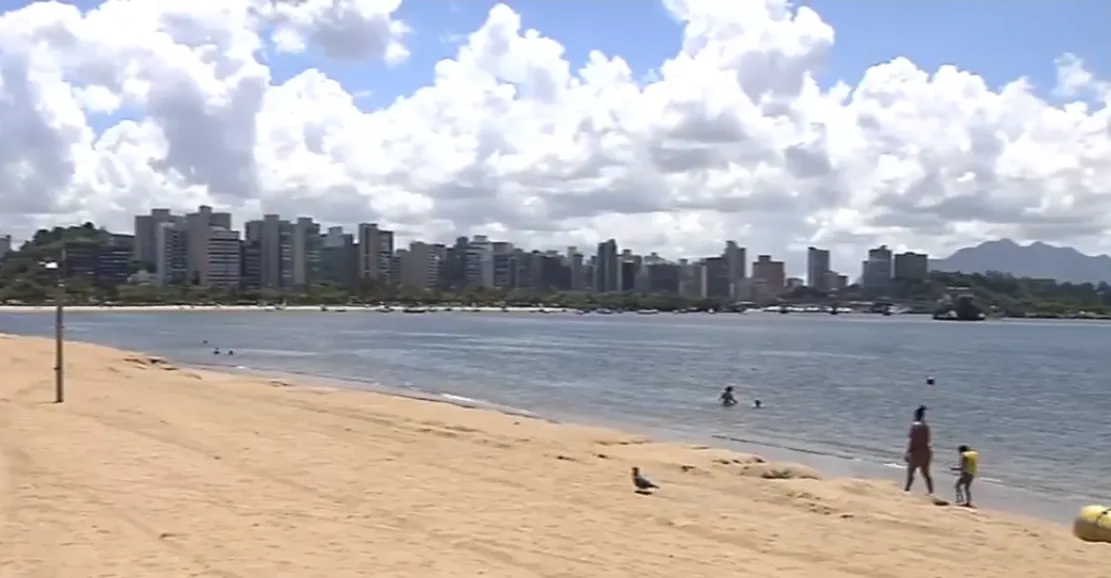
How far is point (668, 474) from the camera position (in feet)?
61.0

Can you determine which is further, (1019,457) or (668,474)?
(1019,457)

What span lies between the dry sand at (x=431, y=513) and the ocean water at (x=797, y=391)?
202 inches

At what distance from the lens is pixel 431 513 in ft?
42.5

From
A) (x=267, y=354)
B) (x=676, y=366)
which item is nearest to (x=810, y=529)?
(x=676, y=366)

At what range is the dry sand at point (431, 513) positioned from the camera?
34.7 ft

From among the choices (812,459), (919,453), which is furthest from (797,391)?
(919,453)

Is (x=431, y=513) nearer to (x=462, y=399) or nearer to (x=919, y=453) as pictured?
(x=919, y=453)

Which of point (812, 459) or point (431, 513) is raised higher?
point (431, 513)

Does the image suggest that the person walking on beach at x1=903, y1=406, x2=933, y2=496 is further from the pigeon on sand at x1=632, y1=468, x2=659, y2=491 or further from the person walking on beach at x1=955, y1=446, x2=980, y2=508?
the pigeon on sand at x1=632, y1=468, x2=659, y2=491

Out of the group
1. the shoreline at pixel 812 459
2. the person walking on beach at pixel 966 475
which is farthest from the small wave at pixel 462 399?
the person walking on beach at pixel 966 475

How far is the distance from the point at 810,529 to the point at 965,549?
171cm

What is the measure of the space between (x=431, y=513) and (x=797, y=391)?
35228 mm

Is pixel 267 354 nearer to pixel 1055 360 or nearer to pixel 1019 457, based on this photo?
pixel 1019 457

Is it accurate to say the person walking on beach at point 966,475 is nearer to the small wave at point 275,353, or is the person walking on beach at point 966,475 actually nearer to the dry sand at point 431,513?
the dry sand at point 431,513
